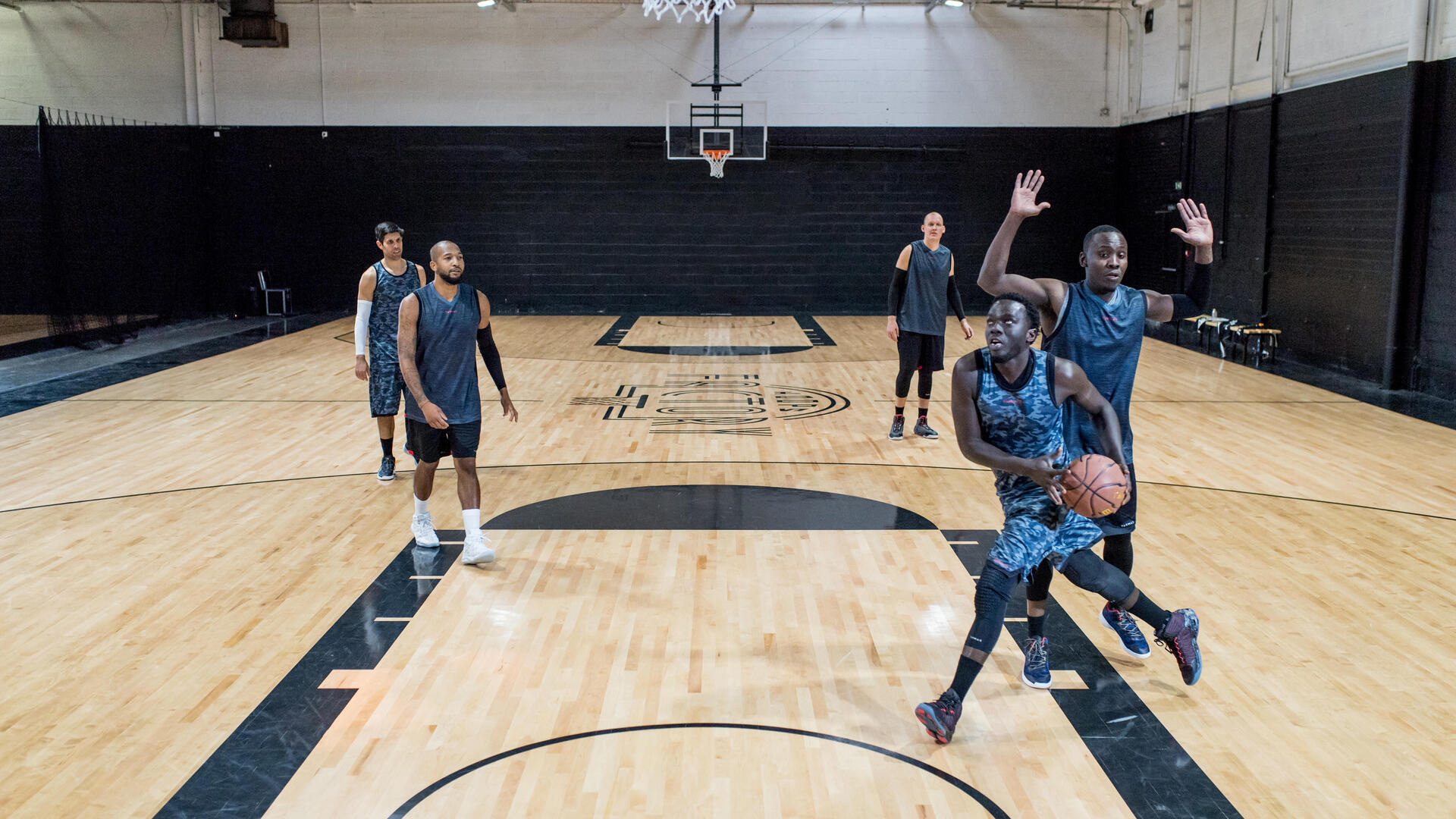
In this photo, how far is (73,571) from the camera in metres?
5.24

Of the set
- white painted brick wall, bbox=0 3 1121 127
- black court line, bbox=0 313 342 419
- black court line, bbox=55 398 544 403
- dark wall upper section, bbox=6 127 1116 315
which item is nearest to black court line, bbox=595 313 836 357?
dark wall upper section, bbox=6 127 1116 315

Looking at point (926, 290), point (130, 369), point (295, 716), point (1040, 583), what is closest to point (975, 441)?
point (1040, 583)

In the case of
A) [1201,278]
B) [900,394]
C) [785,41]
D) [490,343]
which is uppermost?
[785,41]

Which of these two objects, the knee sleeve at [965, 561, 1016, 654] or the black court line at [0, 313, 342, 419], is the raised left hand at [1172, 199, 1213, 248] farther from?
the black court line at [0, 313, 342, 419]

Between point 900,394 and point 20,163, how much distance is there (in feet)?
42.8

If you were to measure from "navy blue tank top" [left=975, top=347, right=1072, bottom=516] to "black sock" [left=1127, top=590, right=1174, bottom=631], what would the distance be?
618 millimetres

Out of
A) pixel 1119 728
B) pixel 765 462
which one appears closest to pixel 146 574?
pixel 765 462

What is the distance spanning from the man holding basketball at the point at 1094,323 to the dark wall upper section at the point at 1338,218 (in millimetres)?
8045

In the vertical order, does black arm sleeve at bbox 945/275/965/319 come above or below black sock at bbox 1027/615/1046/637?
above

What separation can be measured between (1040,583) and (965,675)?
0.66 meters

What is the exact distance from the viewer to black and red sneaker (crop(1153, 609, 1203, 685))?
3.86 metres

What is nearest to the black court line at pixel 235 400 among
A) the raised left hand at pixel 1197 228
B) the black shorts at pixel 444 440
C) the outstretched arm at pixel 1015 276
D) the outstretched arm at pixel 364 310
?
the outstretched arm at pixel 364 310

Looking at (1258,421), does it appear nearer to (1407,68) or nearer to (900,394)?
(900,394)

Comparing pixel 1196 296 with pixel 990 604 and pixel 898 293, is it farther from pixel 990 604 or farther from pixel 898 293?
pixel 898 293
